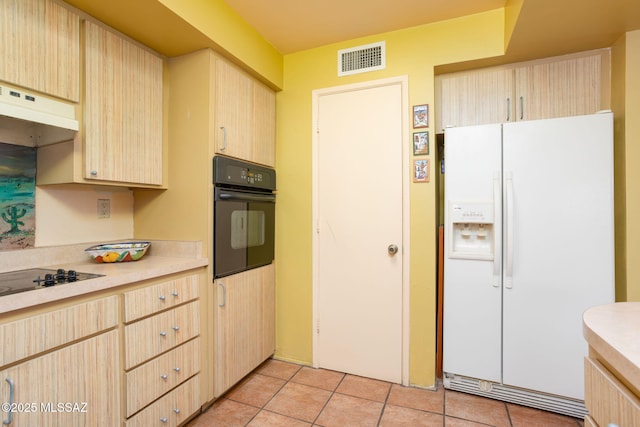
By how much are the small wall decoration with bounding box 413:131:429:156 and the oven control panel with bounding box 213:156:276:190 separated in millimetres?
1119

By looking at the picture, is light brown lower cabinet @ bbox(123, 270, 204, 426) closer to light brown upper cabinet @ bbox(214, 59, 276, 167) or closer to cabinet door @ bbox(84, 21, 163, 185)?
cabinet door @ bbox(84, 21, 163, 185)

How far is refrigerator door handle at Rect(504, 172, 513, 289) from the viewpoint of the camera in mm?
1909

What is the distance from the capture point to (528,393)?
1.93 metres

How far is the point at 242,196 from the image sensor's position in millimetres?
2172

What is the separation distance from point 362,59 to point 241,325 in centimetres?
214

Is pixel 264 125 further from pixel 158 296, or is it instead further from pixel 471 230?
pixel 471 230

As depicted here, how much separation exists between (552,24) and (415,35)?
2.65ft

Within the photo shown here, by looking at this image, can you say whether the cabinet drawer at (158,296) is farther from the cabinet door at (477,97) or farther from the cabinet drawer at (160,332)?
the cabinet door at (477,97)

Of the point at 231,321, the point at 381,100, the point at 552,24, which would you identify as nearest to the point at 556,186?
the point at 552,24

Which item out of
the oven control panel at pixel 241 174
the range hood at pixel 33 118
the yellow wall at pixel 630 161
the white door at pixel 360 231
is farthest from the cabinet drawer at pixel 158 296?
the yellow wall at pixel 630 161

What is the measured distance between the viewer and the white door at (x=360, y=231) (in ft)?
7.40

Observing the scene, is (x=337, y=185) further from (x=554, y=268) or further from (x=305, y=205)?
(x=554, y=268)

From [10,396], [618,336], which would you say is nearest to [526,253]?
[618,336]

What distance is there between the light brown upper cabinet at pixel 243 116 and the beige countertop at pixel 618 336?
1.94m
